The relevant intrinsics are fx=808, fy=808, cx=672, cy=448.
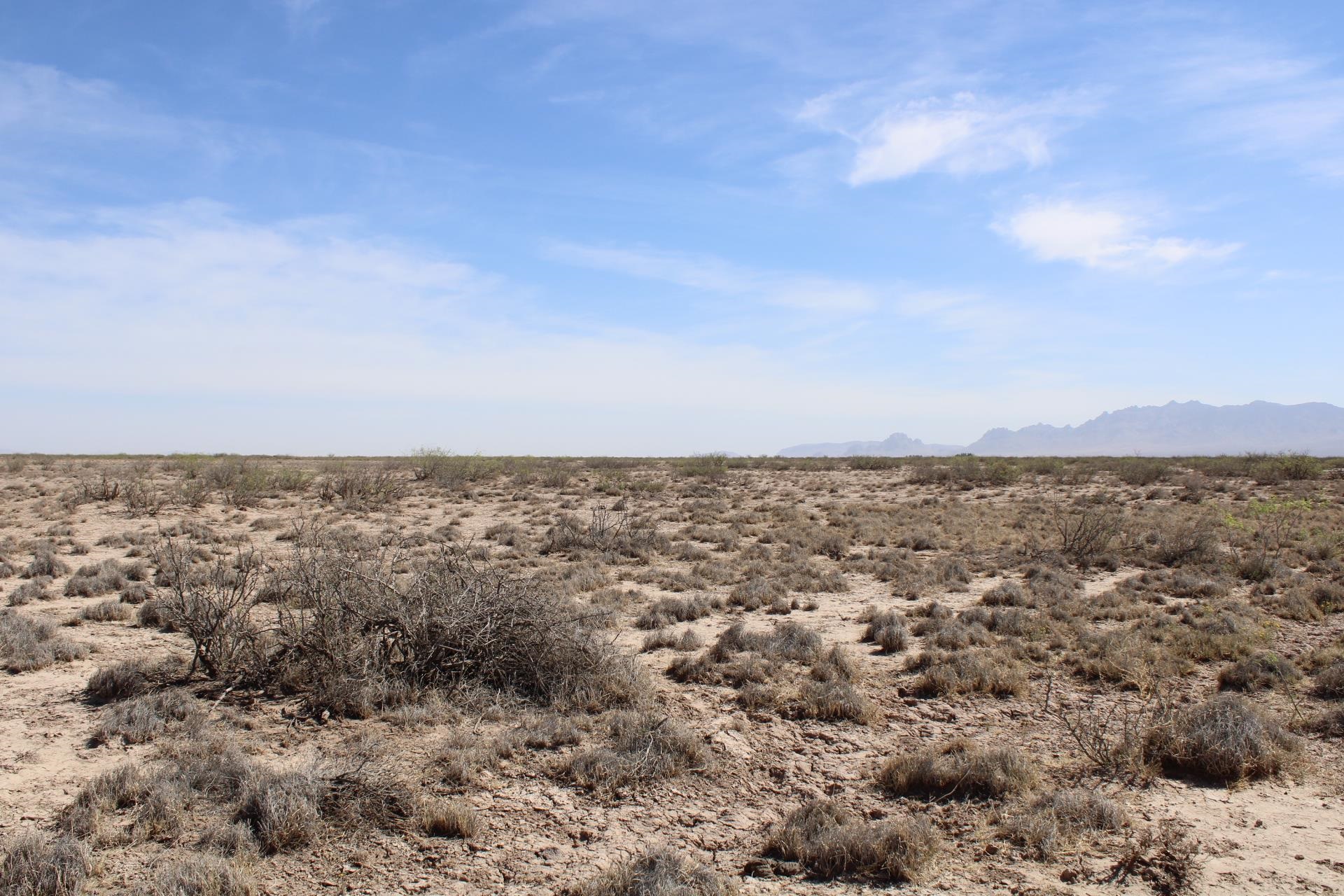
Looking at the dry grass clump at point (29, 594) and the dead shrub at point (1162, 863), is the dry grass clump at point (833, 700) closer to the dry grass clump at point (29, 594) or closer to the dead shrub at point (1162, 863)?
the dead shrub at point (1162, 863)

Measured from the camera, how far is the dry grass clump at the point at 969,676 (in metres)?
8.41

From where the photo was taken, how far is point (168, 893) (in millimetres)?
4355

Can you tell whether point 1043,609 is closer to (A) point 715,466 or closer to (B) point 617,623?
(B) point 617,623

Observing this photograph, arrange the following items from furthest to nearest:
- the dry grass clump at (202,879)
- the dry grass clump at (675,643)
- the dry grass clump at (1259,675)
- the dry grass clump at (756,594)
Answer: the dry grass clump at (756,594) → the dry grass clump at (675,643) → the dry grass clump at (1259,675) → the dry grass clump at (202,879)

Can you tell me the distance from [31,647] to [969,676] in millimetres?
10303

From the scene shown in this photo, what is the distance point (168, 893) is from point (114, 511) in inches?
913

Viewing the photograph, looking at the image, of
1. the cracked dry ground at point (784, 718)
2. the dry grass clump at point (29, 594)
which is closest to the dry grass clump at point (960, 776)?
the cracked dry ground at point (784, 718)

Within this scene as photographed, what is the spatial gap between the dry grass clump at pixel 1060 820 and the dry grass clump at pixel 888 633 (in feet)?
14.6

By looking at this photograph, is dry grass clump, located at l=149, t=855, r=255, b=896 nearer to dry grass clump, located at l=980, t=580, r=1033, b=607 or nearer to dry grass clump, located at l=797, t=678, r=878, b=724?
dry grass clump, located at l=797, t=678, r=878, b=724

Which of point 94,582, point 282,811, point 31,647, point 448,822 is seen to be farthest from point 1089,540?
point 94,582

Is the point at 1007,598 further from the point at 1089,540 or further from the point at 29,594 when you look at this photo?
→ the point at 29,594

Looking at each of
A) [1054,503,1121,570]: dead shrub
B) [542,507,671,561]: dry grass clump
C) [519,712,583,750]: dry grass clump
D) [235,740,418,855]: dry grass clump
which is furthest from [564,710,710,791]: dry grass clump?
[1054,503,1121,570]: dead shrub

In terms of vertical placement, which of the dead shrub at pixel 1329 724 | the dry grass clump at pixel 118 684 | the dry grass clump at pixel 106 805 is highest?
the dry grass clump at pixel 118 684

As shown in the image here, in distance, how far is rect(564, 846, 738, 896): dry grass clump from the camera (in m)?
4.52
